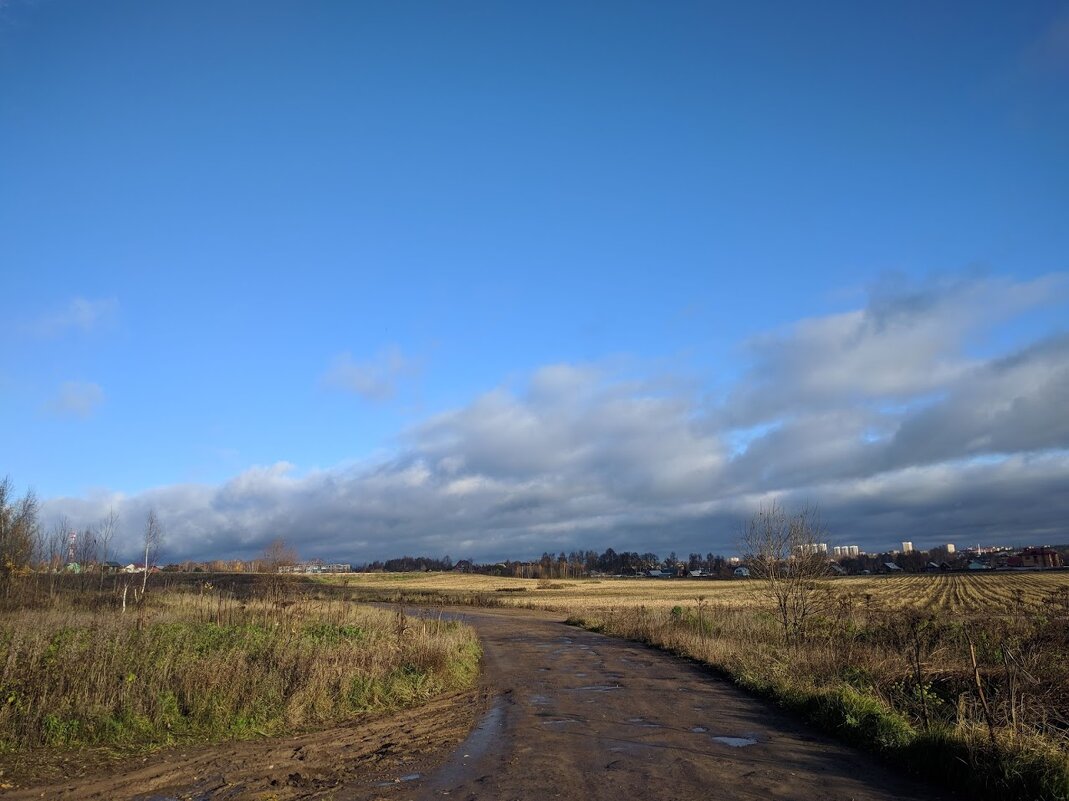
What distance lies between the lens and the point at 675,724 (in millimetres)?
12766

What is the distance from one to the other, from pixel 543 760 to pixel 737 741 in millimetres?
3495

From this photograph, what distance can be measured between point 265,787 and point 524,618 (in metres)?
42.2

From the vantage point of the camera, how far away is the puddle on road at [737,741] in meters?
11.2

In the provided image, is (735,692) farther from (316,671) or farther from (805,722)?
(316,671)

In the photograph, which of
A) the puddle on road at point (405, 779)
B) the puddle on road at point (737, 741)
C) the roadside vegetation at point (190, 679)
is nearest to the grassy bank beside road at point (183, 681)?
the roadside vegetation at point (190, 679)

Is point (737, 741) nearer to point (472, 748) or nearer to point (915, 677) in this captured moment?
point (472, 748)

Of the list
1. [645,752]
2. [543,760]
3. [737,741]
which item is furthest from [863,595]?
[543,760]

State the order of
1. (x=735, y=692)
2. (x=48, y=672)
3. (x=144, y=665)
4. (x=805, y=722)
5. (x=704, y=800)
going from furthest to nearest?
(x=735, y=692) → (x=805, y=722) → (x=144, y=665) → (x=48, y=672) → (x=704, y=800)

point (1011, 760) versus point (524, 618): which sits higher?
point (1011, 760)

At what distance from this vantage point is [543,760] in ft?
33.1

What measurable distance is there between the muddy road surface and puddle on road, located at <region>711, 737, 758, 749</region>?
0.07 feet

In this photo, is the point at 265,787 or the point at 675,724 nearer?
the point at 265,787

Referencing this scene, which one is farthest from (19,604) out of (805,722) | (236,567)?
(236,567)

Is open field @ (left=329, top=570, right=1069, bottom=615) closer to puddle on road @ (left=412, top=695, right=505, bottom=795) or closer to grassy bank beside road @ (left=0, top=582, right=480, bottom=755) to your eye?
puddle on road @ (left=412, top=695, right=505, bottom=795)
